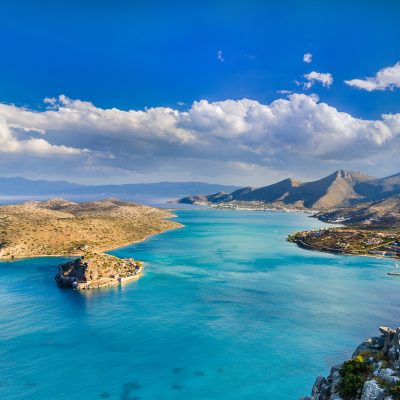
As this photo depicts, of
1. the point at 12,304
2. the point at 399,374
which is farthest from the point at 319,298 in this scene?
the point at 12,304

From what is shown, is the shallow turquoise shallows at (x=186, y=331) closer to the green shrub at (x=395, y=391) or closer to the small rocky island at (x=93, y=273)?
the small rocky island at (x=93, y=273)

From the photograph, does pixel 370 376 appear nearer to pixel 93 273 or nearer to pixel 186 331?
pixel 186 331

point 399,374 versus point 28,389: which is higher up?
point 399,374

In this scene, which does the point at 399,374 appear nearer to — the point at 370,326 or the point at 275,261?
the point at 370,326

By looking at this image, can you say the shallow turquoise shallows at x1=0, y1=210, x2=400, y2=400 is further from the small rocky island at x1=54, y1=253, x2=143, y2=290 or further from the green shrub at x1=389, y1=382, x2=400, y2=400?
the green shrub at x1=389, y1=382, x2=400, y2=400

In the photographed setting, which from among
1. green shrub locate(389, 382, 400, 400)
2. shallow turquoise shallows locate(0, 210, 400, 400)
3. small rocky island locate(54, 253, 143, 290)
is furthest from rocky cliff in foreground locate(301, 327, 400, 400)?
small rocky island locate(54, 253, 143, 290)

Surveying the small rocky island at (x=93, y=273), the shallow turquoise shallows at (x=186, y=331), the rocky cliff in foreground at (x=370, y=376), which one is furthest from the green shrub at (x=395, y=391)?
the small rocky island at (x=93, y=273)

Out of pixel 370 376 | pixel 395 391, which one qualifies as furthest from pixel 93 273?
pixel 395 391
